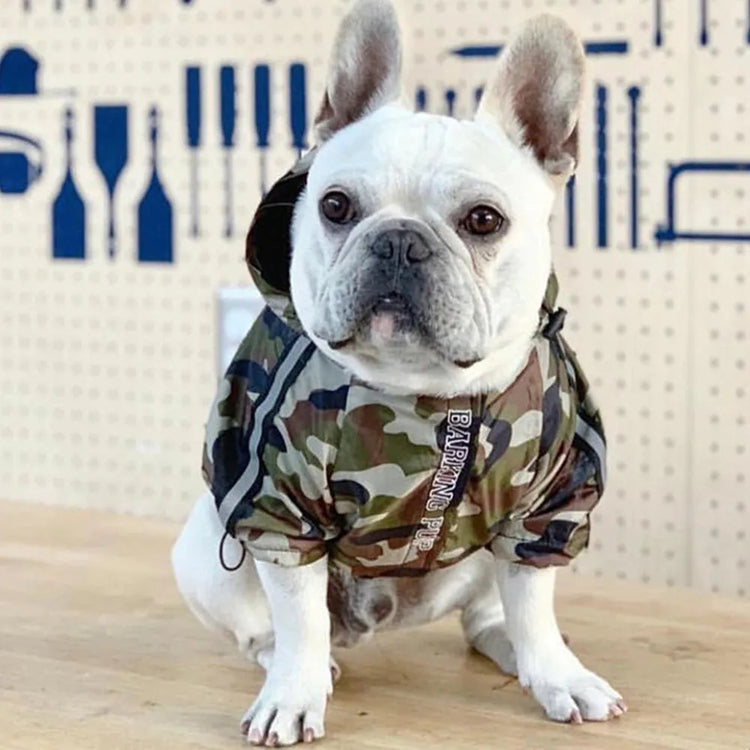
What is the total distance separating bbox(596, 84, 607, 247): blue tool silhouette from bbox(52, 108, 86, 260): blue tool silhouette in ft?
2.33

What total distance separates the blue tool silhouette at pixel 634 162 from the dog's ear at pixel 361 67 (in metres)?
0.55

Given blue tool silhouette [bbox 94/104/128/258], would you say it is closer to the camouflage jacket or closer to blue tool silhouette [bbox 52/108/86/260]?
blue tool silhouette [bbox 52/108/86/260]

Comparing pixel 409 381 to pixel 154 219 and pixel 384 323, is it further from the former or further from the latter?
pixel 154 219

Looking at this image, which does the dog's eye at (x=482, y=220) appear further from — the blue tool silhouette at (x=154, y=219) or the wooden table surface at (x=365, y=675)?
the blue tool silhouette at (x=154, y=219)

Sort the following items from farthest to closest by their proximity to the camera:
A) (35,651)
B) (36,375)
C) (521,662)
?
(36,375) < (35,651) < (521,662)

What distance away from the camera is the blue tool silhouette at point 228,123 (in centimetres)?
184

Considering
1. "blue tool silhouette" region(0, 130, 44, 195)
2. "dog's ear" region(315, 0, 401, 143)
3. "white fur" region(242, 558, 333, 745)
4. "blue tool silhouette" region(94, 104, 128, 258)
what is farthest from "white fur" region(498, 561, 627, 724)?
"blue tool silhouette" region(0, 130, 44, 195)

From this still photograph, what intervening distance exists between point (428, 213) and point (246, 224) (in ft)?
2.66

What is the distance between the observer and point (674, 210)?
1629 millimetres

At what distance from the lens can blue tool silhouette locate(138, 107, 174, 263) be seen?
1.89 m

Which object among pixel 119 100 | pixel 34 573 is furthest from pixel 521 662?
pixel 119 100

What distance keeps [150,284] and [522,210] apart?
0.92 metres

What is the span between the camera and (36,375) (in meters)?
2.02

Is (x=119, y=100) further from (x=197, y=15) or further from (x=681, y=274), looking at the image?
(x=681, y=274)
